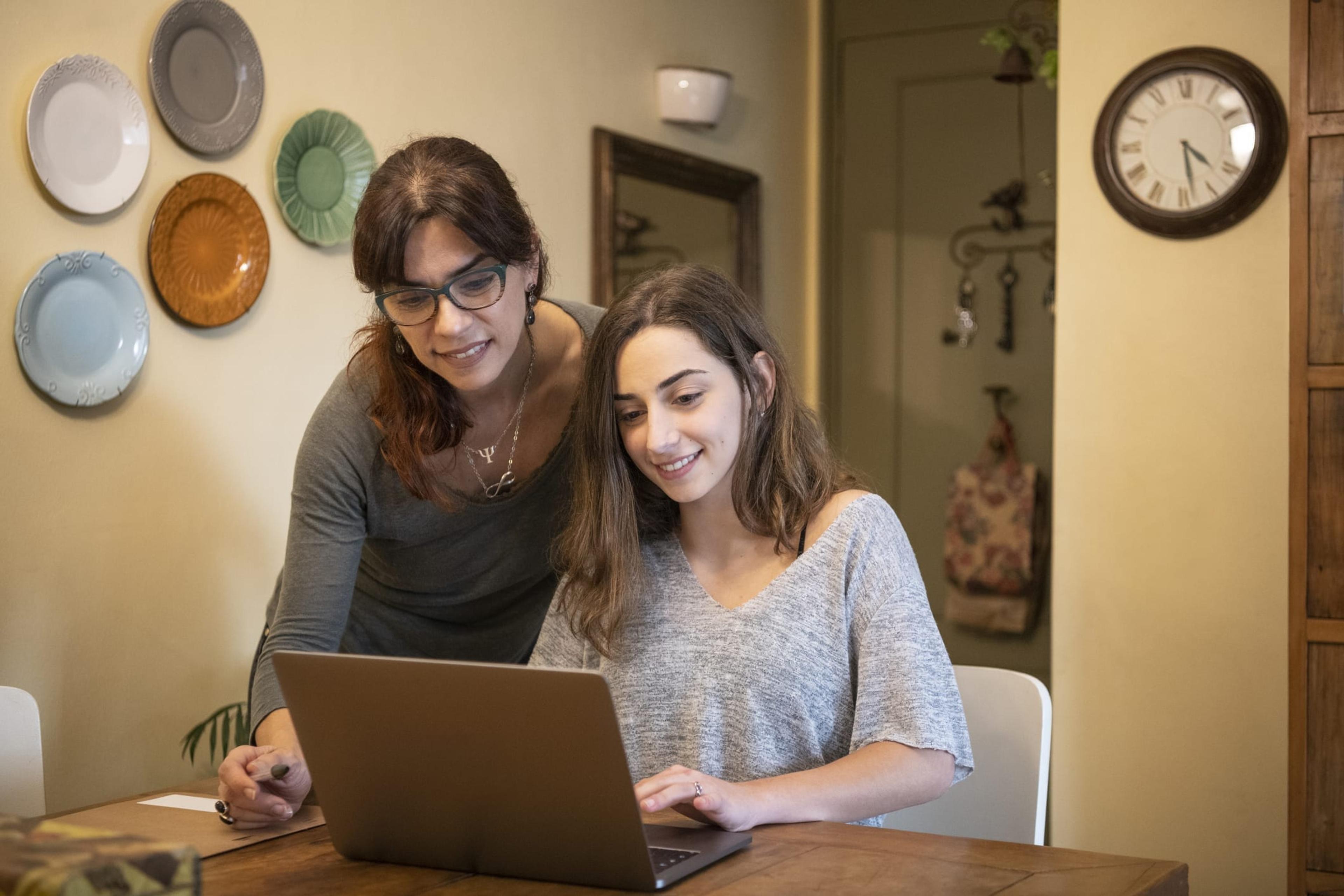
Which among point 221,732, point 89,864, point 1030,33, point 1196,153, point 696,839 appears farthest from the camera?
point 1030,33

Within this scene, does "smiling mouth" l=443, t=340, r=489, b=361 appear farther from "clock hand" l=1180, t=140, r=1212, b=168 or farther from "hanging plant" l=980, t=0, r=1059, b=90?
"hanging plant" l=980, t=0, r=1059, b=90

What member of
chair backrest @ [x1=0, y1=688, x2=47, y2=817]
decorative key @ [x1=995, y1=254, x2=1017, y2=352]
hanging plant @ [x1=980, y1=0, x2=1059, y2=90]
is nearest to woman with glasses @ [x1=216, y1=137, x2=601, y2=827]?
chair backrest @ [x1=0, y1=688, x2=47, y2=817]

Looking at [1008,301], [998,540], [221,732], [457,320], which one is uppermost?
[1008,301]

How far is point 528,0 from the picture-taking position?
339 centimetres

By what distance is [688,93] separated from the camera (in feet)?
12.8

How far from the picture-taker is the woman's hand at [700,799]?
47.6 inches

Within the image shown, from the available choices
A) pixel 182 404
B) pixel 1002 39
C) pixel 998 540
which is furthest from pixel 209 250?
pixel 998 540

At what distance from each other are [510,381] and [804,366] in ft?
10.1

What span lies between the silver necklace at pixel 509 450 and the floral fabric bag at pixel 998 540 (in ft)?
8.96

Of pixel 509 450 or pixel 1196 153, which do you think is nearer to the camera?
pixel 509 450

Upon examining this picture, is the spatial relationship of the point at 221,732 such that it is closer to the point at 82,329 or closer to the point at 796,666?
the point at 82,329

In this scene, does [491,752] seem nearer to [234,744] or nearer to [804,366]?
[234,744]

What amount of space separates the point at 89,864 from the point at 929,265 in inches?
165

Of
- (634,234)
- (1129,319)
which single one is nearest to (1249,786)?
(1129,319)
